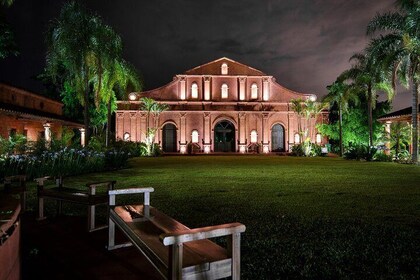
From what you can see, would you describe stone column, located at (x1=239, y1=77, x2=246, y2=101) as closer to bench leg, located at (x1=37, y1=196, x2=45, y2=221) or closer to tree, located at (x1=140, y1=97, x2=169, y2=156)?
tree, located at (x1=140, y1=97, x2=169, y2=156)

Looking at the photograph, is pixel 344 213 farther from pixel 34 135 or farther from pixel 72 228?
pixel 34 135

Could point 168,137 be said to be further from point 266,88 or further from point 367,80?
point 367,80

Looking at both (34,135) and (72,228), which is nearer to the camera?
(72,228)

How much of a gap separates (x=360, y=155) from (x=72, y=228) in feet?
70.5

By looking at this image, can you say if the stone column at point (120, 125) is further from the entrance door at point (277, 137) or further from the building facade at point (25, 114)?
the entrance door at point (277, 137)

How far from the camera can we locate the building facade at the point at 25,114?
70.2 ft

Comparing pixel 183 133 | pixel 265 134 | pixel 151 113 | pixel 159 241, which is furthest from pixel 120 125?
pixel 159 241

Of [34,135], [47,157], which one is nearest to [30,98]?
[34,135]

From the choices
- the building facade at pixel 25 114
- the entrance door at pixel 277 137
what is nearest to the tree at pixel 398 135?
the entrance door at pixel 277 137

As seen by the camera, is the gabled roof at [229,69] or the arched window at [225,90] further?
the arched window at [225,90]

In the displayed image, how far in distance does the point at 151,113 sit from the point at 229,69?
31.9 ft

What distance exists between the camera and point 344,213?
18.7 ft

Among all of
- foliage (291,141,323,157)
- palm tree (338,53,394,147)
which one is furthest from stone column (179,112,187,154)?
palm tree (338,53,394,147)

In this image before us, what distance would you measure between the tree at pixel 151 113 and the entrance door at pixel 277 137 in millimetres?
11910
